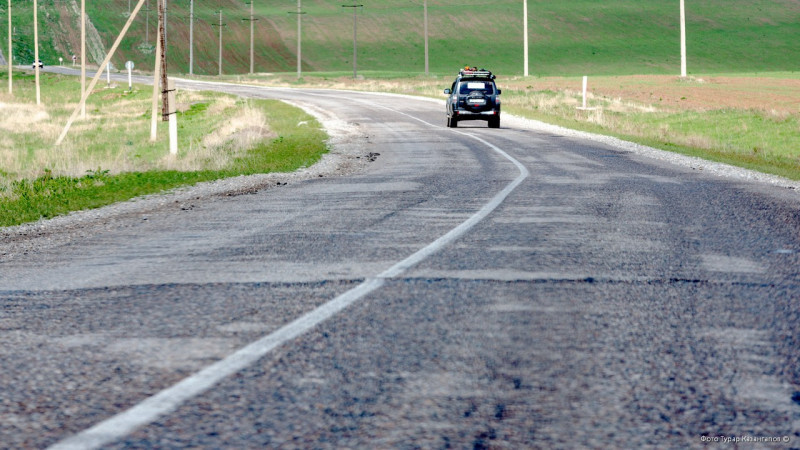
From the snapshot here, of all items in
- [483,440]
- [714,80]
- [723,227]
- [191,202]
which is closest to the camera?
[483,440]

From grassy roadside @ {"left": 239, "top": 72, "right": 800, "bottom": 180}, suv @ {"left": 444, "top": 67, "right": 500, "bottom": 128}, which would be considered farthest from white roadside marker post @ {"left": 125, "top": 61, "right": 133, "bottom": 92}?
suv @ {"left": 444, "top": 67, "right": 500, "bottom": 128}

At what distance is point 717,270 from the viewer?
8273mm

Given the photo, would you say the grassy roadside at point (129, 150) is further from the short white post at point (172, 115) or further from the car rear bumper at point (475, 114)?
the car rear bumper at point (475, 114)

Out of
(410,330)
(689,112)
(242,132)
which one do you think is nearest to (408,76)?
(689,112)

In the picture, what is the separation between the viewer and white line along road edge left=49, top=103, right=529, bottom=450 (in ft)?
13.4

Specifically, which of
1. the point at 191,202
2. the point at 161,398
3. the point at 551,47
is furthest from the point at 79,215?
the point at 551,47

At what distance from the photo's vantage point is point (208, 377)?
195 inches

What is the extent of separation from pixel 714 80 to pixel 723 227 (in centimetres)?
7342

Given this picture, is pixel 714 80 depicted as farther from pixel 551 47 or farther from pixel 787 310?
pixel 787 310

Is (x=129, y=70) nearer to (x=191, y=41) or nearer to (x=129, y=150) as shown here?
(x=129, y=150)

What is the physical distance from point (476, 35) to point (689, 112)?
10389 centimetres

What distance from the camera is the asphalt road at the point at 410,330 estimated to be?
13.9 ft

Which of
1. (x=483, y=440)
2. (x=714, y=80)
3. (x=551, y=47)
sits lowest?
(x=483, y=440)

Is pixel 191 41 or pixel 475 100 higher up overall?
pixel 191 41
